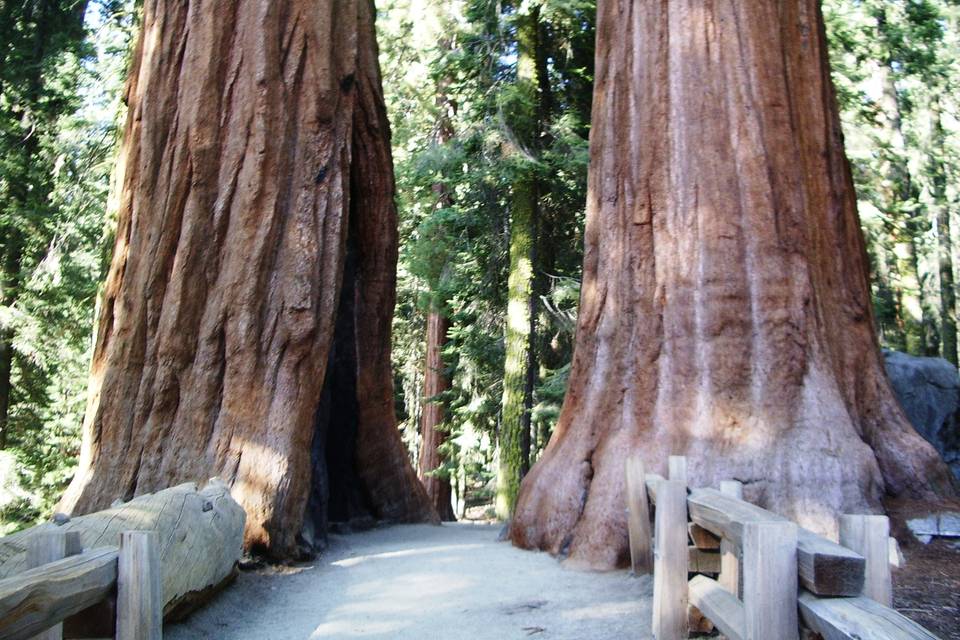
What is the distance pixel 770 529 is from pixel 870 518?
43cm

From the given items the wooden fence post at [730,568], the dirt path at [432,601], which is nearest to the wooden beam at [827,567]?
the wooden fence post at [730,568]

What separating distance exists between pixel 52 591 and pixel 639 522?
5174mm

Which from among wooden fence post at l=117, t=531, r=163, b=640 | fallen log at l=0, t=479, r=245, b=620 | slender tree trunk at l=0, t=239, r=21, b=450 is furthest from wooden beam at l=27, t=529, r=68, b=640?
slender tree trunk at l=0, t=239, r=21, b=450

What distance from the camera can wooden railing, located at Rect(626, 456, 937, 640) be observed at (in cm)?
297

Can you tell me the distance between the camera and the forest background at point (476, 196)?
16.0 m

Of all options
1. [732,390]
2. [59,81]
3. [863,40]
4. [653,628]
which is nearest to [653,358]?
[732,390]

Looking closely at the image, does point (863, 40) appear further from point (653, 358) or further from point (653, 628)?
point (653, 628)

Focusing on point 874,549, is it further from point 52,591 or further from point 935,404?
point 935,404

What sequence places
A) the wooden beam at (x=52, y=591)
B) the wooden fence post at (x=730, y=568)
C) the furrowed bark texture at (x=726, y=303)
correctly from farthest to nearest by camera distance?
1. the furrowed bark texture at (x=726, y=303)
2. the wooden fence post at (x=730, y=568)
3. the wooden beam at (x=52, y=591)

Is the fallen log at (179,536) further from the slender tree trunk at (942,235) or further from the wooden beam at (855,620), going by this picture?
the slender tree trunk at (942,235)

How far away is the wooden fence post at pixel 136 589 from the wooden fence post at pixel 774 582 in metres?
2.75

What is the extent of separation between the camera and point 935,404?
39.2 ft

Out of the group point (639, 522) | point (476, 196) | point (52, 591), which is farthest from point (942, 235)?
point (52, 591)

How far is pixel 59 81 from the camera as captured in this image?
57.5 feet
